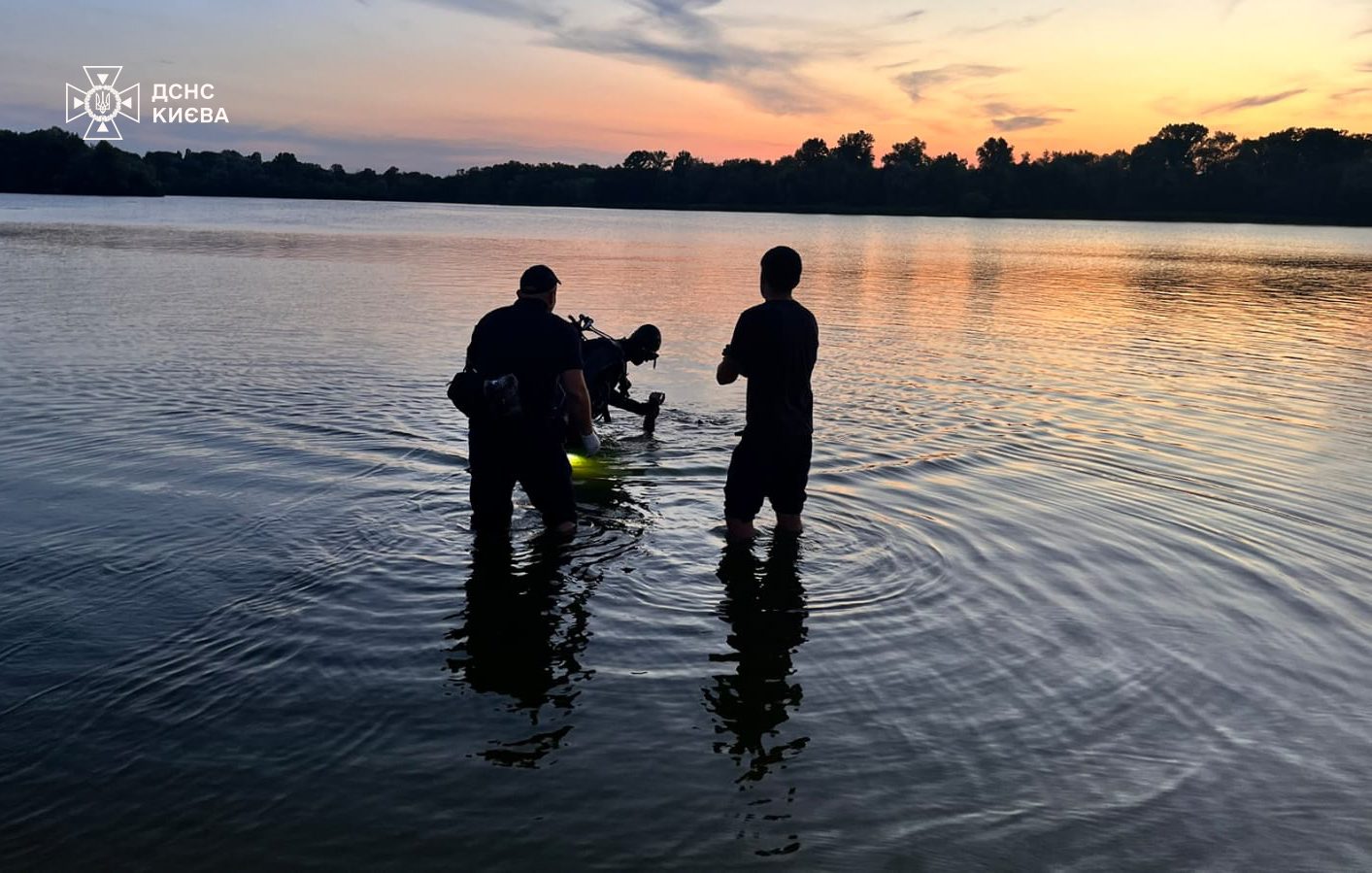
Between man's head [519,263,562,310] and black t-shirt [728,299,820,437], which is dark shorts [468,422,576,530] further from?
black t-shirt [728,299,820,437]

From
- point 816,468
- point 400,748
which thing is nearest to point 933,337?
point 816,468

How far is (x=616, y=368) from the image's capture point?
10.9 metres

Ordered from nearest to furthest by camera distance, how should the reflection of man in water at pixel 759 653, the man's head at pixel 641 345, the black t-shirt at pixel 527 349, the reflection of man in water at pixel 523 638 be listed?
the reflection of man in water at pixel 759 653 → the reflection of man in water at pixel 523 638 → the black t-shirt at pixel 527 349 → the man's head at pixel 641 345

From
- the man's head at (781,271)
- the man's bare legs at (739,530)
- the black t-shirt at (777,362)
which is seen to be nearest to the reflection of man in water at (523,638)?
the man's bare legs at (739,530)

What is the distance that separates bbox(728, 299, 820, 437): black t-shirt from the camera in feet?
22.5

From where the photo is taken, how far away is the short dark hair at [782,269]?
6.87 m

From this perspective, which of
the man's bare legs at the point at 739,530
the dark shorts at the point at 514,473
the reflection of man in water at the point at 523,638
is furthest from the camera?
the man's bare legs at the point at 739,530

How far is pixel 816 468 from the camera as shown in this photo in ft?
34.9

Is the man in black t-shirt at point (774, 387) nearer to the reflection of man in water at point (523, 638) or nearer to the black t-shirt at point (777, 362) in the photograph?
the black t-shirt at point (777, 362)

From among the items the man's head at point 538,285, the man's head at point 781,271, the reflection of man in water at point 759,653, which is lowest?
the reflection of man in water at point 759,653

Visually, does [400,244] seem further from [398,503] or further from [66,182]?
[66,182]

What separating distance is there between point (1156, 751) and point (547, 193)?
18696 cm

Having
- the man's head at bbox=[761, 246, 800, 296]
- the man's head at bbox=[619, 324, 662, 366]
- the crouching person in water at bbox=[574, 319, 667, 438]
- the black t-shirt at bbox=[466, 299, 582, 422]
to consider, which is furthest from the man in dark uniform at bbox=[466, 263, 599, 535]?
the man's head at bbox=[619, 324, 662, 366]

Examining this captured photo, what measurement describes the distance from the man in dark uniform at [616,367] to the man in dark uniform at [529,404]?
3.08 meters
